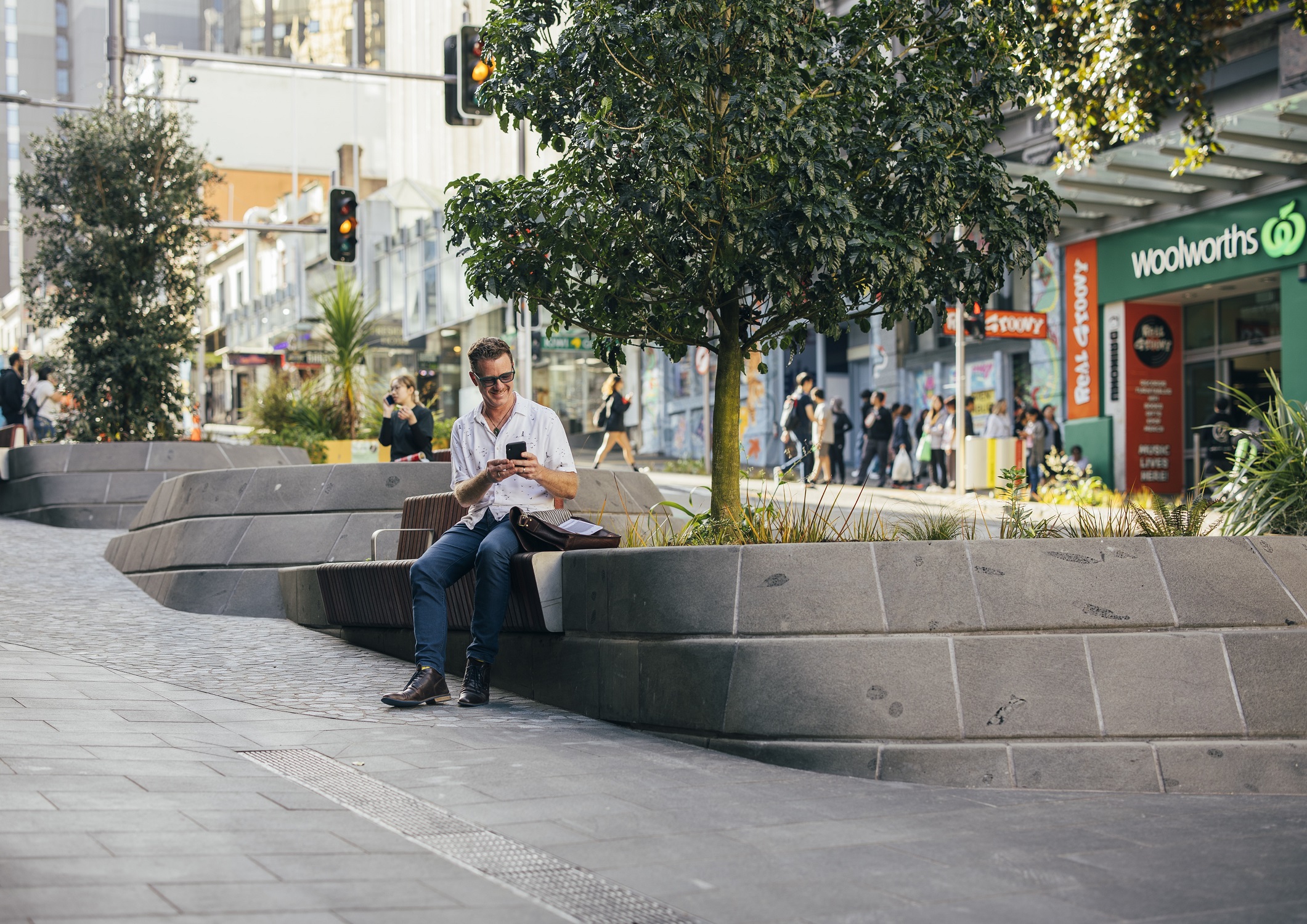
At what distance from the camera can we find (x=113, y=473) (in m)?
16.7

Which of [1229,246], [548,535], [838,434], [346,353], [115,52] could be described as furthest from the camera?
[838,434]

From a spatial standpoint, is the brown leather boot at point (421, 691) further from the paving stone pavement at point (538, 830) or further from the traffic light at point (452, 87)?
the traffic light at point (452, 87)

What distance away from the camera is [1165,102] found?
1162 centimetres

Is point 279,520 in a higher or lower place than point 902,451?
lower

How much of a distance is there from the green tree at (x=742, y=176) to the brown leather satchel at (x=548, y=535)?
629 mm

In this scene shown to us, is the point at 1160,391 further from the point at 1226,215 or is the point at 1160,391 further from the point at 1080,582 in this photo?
the point at 1080,582

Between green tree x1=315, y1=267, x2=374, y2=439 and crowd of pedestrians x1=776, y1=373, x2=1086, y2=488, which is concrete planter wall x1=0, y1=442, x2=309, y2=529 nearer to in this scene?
green tree x1=315, y1=267, x2=374, y2=439

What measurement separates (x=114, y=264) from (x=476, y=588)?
12.3m

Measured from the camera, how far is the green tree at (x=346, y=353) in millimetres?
17656

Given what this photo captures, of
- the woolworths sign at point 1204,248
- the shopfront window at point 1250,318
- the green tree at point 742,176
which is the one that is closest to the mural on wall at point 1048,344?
the woolworths sign at point 1204,248

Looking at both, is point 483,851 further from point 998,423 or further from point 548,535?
point 998,423

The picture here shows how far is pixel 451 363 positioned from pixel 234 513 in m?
38.4

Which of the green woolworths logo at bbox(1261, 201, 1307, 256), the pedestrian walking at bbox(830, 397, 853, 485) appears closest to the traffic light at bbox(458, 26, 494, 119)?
the pedestrian walking at bbox(830, 397, 853, 485)

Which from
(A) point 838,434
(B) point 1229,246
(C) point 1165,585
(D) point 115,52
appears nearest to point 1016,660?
(C) point 1165,585
